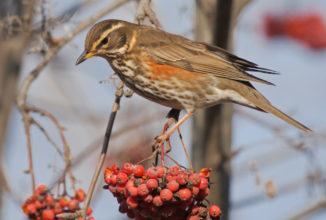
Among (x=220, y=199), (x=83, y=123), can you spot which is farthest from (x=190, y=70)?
(x=83, y=123)

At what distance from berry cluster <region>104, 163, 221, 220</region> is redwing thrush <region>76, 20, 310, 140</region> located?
107 centimetres

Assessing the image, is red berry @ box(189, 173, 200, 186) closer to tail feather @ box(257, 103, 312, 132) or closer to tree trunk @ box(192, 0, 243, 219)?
tail feather @ box(257, 103, 312, 132)

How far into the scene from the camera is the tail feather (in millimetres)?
3833

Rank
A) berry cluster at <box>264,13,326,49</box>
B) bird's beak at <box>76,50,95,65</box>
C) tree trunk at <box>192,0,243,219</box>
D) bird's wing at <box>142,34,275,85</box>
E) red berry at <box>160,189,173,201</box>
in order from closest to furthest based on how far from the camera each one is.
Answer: red berry at <box>160,189,173,201</box> < bird's beak at <box>76,50,95,65</box> < bird's wing at <box>142,34,275,85</box> < tree trunk at <box>192,0,243,219</box> < berry cluster at <box>264,13,326,49</box>

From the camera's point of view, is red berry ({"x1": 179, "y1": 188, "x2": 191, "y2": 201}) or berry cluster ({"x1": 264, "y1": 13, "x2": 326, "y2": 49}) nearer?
red berry ({"x1": 179, "y1": 188, "x2": 191, "y2": 201})

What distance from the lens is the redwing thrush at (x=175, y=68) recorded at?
12.7ft

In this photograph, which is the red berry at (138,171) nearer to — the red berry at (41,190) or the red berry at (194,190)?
the red berry at (194,190)

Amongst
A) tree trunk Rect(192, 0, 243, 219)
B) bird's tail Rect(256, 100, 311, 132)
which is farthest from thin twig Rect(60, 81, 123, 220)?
tree trunk Rect(192, 0, 243, 219)

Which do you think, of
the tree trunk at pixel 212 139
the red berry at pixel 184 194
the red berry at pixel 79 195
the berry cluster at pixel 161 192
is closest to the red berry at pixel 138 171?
the berry cluster at pixel 161 192

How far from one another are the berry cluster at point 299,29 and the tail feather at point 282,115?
10.5 ft

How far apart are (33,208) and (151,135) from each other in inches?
88.3

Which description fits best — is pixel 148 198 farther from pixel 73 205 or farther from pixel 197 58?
pixel 197 58

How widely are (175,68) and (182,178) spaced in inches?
60.9

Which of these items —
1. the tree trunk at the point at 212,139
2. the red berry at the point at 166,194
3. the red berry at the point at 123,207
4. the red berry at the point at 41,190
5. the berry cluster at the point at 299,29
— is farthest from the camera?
the berry cluster at the point at 299,29
